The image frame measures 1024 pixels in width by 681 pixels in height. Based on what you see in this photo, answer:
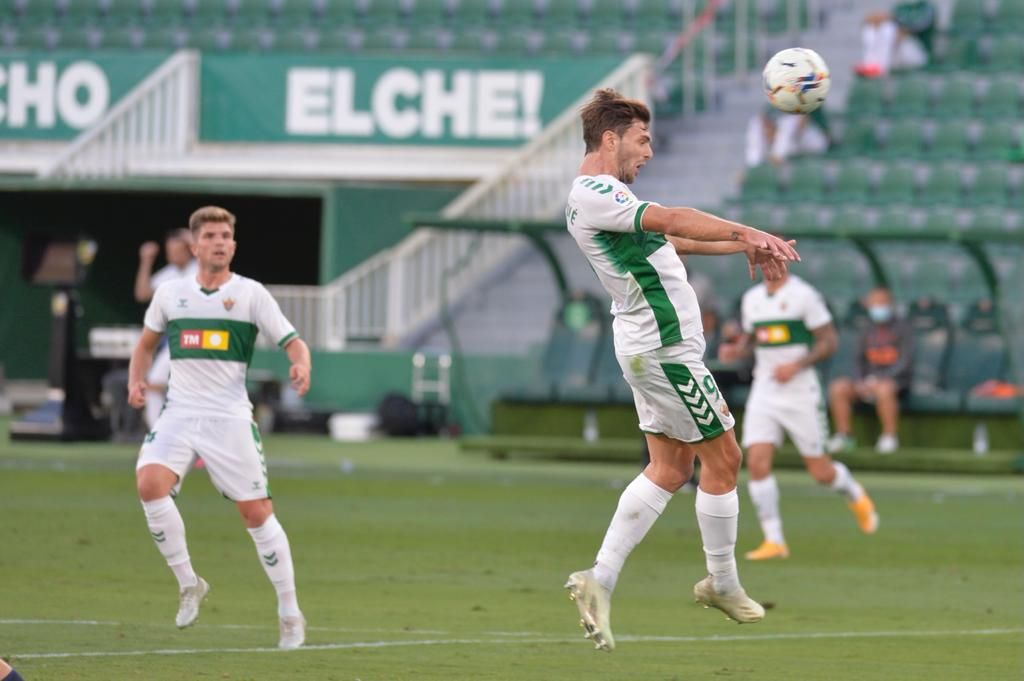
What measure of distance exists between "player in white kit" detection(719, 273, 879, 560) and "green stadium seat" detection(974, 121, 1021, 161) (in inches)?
472

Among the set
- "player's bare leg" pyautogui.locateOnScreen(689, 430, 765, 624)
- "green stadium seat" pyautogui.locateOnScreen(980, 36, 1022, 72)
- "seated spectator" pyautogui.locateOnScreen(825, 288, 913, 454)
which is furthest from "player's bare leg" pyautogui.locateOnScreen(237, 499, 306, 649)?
"green stadium seat" pyautogui.locateOnScreen(980, 36, 1022, 72)

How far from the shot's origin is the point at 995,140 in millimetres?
25906

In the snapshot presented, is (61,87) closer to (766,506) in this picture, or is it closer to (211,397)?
(766,506)

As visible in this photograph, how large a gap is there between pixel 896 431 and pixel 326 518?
27.2ft

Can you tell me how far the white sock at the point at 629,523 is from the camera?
8141 mm

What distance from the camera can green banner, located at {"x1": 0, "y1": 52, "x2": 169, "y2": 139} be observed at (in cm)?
2933

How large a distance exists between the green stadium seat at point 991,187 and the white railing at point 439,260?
473cm

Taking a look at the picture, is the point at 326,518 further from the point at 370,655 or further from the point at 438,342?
the point at 438,342

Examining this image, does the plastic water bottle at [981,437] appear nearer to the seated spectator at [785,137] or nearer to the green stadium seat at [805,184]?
the green stadium seat at [805,184]

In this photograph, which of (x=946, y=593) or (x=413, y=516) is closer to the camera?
(x=946, y=593)

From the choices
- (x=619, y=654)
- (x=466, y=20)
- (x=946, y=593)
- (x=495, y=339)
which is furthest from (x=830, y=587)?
(x=466, y=20)

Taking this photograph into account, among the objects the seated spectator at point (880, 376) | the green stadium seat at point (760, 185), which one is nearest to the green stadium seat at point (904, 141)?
the green stadium seat at point (760, 185)

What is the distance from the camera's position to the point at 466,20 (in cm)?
3052

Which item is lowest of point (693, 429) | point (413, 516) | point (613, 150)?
point (413, 516)
